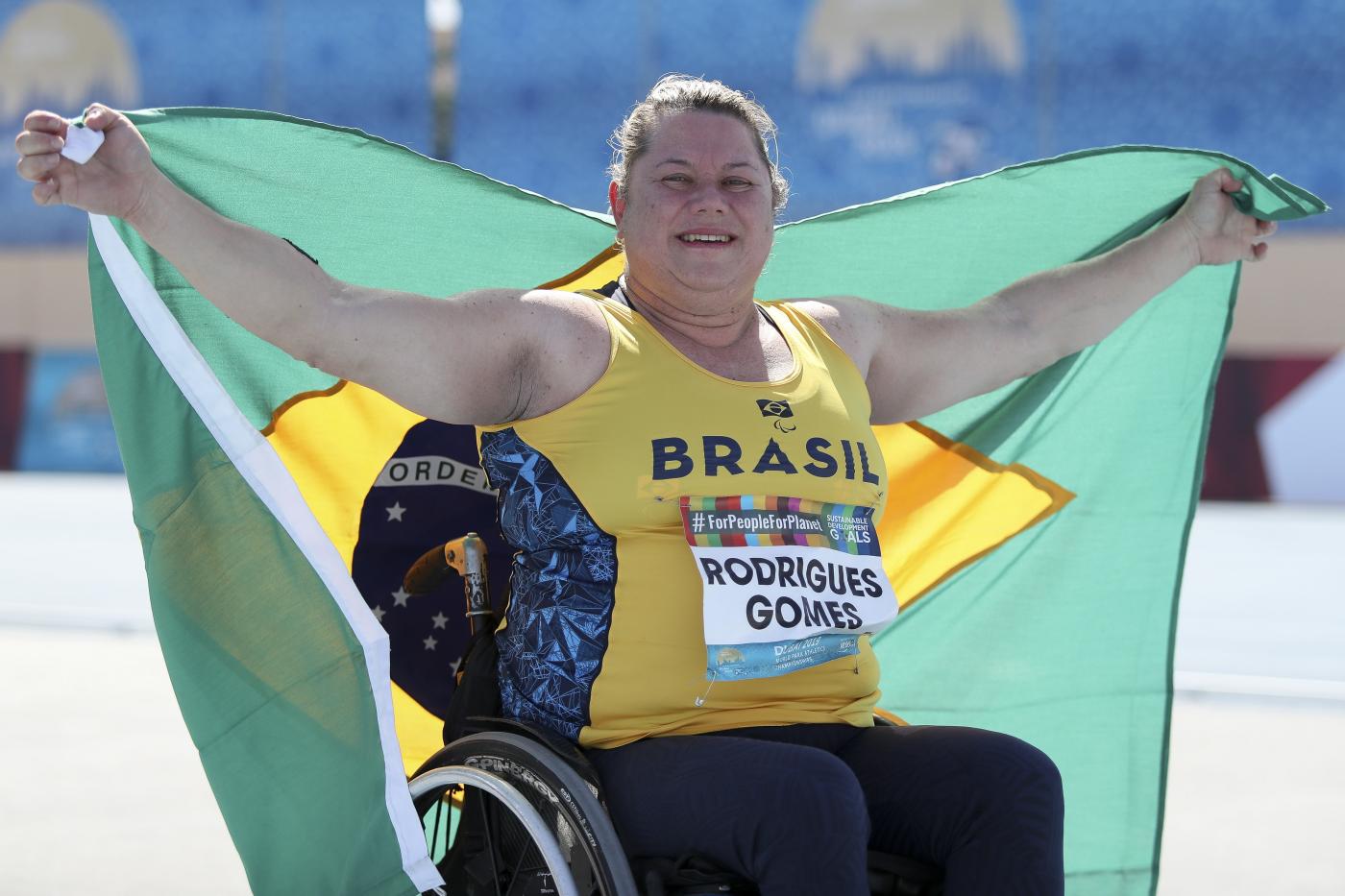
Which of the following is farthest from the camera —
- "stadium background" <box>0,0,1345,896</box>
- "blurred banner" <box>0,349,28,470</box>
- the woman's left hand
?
"blurred banner" <box>0,349,28,470</box>

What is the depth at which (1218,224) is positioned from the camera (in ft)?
10.5

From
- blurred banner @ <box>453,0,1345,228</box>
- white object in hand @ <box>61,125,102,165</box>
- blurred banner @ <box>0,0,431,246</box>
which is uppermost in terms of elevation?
blurred banner @ <box>0,0,431,246</box>

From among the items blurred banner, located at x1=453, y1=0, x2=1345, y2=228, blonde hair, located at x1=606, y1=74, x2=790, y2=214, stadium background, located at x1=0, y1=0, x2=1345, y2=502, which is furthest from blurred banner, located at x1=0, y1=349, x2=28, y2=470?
blonde hair, located at x1=606, y1=74, x2=790, y2=214

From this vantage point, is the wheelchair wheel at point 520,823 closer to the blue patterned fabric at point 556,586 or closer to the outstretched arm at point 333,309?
the blue patterned fabric at point 556,586

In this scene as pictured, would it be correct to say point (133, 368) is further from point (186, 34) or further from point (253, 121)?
point (186, 34)

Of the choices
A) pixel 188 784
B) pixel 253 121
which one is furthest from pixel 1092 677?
pixel 188 784

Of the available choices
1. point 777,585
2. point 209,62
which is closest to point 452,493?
→ point 777,585

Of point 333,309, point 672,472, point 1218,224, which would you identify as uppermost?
point 1218,224

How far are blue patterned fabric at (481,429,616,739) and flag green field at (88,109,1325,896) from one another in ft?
0.79

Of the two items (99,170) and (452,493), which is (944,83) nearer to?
(452,493)

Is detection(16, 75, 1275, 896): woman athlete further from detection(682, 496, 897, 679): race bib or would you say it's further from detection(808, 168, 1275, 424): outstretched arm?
detection(808, 168, 1275, 424): outstretched arm

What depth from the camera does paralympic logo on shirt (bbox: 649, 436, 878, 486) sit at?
2.37 metres

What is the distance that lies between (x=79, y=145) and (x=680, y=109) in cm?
96

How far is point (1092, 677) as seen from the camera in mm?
3379
